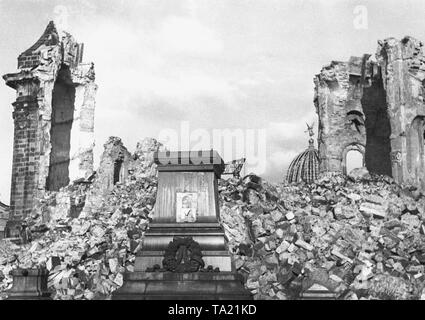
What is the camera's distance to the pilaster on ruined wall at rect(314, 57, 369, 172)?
2380 cm

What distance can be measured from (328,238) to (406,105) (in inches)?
372

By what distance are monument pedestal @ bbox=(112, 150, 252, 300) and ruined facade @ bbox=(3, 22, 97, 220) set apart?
34.3 ft

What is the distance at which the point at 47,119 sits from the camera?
61.8 feet

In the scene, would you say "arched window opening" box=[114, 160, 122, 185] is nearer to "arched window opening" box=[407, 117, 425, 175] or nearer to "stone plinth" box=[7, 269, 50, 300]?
"arched window opening" box=[407, 117, 425, 175]

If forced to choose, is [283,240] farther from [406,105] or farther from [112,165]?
[112,165]

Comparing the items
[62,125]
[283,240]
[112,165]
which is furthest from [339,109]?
[283,240]

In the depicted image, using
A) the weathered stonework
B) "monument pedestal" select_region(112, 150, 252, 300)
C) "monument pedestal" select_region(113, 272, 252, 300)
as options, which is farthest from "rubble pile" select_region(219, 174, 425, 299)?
the weathered stonework

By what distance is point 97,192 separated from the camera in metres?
19.9

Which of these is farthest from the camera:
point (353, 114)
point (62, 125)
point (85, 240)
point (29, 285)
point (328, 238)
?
point (353, 114)

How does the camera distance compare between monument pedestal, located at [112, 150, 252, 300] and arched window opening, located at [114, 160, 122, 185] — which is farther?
arched window opening, located at [114, 160, 122, 185]
